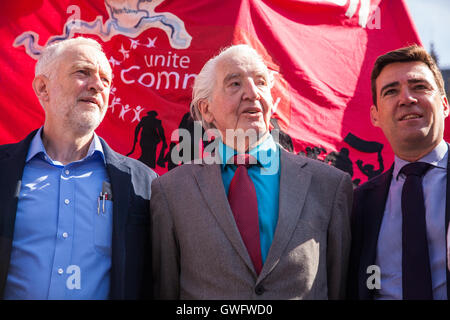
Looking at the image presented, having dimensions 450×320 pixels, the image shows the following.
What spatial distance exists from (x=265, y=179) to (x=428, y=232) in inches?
33.5

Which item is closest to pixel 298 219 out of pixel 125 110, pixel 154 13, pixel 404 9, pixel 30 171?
pixel 30 171

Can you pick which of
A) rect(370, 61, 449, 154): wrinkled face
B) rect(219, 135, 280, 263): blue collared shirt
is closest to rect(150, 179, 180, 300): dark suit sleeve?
rect(219, 135, 280, 263): blue collared shirt

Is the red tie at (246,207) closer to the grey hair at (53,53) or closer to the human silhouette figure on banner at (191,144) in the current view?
the grey hair at (53,53)

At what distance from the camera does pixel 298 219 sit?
2.60 meters

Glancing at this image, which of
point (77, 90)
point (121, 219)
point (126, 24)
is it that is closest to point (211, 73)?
point (77, 90)

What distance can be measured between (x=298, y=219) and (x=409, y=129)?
2.54 feet

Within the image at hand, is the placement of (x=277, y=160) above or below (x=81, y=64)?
below

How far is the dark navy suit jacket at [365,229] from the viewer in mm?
2607

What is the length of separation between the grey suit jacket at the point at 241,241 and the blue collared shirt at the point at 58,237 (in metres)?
0.31

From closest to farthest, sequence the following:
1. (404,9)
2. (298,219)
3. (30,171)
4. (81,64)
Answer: (298,219)
(30,171)
(81,64)
(404,9)

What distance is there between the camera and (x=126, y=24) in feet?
14.8

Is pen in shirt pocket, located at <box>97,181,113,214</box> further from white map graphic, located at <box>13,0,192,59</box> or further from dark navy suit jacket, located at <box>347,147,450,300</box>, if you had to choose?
white map graphic, located at <box>13,0,192,59</box>

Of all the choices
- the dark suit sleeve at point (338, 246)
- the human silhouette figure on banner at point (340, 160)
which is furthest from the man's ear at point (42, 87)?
the human silhouette figure on banner at point (340, 160)

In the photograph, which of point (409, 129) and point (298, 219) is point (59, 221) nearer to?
point (298, 219)
